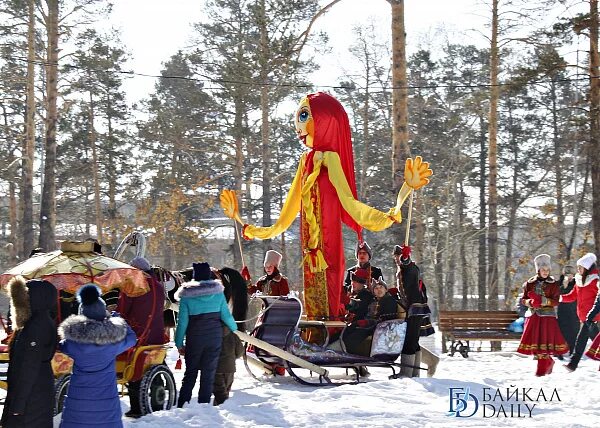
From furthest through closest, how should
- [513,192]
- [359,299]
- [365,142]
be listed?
[513,192] < [365,142] < [359,299]

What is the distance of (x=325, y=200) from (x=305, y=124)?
1083 mm

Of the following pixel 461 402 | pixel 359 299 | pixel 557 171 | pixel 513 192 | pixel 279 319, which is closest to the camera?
pixel 461 402

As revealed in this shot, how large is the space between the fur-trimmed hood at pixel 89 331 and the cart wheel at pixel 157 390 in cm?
186

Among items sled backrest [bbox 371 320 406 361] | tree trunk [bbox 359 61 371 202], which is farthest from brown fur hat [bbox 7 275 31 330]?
tree trunk [bbox 359 61 371 202]

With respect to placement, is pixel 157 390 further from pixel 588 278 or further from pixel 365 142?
pixel 365 142

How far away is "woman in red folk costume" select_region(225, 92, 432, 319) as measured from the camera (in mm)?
12438

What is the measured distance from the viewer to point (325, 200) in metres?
12.6

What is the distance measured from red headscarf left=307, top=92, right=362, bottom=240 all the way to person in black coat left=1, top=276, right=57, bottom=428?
Answer: 631 centimetres

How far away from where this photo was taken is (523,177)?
36.7 meters

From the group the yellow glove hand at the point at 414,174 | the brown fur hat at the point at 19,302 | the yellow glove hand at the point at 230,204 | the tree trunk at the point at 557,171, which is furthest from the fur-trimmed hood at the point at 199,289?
the tree trunk at the point at 557,171

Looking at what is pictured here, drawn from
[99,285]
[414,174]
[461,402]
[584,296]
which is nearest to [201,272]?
[99,285]

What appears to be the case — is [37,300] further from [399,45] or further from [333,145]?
[399,45]

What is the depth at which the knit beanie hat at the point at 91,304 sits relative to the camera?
23.1 ft

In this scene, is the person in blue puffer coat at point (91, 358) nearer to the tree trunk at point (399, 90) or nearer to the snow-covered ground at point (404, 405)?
the snow-covered ground at point (404, 405)
